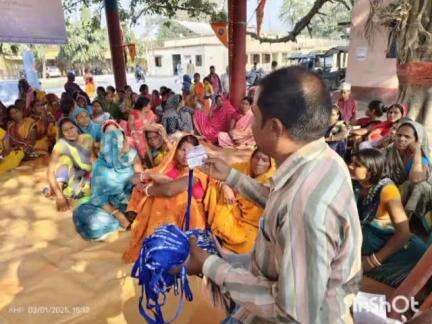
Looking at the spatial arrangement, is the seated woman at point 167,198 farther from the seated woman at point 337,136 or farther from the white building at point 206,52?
the white building at point 206,52

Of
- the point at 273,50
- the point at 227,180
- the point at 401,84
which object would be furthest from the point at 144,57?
the point at 227,180

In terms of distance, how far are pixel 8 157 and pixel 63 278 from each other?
3.70m

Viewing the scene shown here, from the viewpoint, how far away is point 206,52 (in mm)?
30250

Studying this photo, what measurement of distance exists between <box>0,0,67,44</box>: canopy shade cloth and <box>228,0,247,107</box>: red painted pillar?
3655 mm

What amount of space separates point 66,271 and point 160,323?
1.75 m

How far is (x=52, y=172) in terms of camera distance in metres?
3.97

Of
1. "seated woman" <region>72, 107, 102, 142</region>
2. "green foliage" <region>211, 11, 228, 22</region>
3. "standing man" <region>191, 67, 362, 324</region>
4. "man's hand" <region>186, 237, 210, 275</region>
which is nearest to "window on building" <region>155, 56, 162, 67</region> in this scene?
"green foliage" <region>211, 11, 228, 22</region>

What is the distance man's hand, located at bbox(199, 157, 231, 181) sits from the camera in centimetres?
160

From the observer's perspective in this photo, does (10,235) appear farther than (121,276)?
Yes

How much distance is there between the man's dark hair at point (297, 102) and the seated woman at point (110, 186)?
2755 mm

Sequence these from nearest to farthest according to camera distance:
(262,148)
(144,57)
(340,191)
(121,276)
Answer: (340,191) → (262,148) → (121,276) → (144,57)

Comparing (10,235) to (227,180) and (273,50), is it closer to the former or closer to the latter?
(227,180)

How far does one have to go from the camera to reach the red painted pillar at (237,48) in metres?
6.31

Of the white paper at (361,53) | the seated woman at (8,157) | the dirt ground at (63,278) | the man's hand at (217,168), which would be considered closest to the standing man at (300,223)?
the dirt ground at (63,278)
